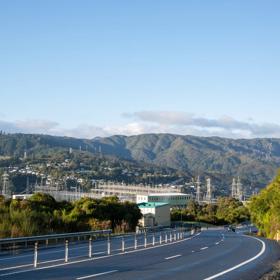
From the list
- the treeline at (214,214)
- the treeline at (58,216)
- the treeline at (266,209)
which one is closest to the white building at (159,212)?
the treeline at (214,214)

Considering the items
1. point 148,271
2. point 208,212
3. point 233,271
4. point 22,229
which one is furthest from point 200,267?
point 208,212

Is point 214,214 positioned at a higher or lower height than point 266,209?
lower

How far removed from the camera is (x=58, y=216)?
151 ft

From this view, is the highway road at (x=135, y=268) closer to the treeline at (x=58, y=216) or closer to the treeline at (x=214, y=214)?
the treeline at (x=58, y=216)

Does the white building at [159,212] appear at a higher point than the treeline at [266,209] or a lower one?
lower

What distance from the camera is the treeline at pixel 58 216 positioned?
3547 centimetres

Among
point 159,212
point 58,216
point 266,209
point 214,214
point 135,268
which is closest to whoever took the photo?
point 135,268

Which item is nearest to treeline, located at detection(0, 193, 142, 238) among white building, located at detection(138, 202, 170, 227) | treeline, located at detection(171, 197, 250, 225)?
white building, located at detection(138, 202, 170, 227)

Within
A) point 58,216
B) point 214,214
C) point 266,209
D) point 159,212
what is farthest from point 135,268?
point 214,214

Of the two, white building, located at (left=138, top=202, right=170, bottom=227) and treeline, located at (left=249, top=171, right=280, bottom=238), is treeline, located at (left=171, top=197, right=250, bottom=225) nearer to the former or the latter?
white building, located at (left=138, top=202, right=170, bottom=227)

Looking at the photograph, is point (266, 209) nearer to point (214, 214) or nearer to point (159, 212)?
point (159, 212)

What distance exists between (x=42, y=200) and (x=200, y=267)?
37.8 metres

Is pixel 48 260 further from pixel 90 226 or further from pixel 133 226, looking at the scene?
pixel 133 226

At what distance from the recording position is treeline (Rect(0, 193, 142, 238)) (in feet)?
116
